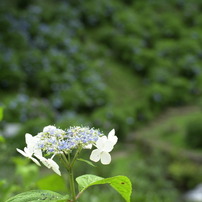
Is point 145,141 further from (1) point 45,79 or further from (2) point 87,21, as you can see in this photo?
(2) point 87,21

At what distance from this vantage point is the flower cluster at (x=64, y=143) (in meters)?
0.99

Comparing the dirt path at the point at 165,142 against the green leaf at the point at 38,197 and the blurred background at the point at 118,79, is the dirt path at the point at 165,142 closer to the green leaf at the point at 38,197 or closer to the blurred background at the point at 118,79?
the blurred background at the point at 118,79

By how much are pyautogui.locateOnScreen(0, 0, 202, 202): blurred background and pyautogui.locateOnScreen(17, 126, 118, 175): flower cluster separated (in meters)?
4.48

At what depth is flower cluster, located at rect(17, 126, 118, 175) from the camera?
99 cm

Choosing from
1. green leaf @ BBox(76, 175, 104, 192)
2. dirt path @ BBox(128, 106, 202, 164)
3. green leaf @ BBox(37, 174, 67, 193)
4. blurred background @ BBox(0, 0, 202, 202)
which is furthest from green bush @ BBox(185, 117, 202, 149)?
green leaf @ BBox(76, 175, 104, 192)

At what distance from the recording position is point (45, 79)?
931cm

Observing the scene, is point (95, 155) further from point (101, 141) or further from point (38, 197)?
point (38, 197)

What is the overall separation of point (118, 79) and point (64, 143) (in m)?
9.72

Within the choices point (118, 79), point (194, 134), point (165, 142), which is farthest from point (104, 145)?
point (118, 79)

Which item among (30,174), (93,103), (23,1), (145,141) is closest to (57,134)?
(30,174)

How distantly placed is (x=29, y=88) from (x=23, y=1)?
3.71 meters

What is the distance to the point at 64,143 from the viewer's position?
0.99m

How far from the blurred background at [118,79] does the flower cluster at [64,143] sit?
4.48 meters

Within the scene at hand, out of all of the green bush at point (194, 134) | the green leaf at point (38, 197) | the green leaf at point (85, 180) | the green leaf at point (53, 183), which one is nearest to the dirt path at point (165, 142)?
the green bush at point (194, 134)
